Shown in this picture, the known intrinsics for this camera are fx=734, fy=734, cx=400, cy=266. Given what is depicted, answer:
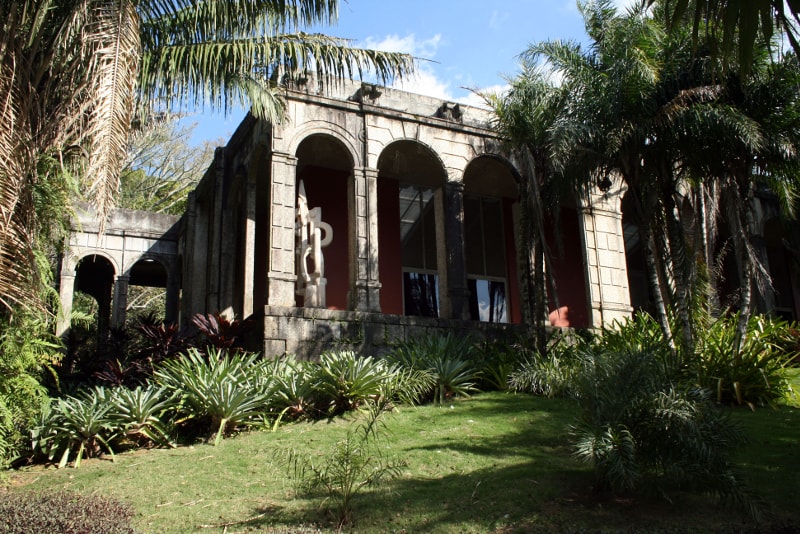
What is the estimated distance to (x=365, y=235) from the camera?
13148 mm

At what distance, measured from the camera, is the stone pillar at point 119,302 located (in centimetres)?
1762

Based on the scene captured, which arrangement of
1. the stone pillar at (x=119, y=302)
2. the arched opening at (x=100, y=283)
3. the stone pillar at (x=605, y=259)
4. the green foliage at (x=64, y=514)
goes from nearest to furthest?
the green foliage at (x=64, y=514), the stone pillar at (x=605, y=259), the stone pillar at (x=119, y=302), the arched opening at (x=100, y=283)

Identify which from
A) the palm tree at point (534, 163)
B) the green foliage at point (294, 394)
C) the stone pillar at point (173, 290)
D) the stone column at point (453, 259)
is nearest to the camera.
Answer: the green foliage at point (294, 394)

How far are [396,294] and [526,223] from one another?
4794 mm

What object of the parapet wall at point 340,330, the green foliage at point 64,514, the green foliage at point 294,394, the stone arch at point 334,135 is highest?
the stone arch at point 334,135

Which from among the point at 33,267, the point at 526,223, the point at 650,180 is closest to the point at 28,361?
the point at 33,267

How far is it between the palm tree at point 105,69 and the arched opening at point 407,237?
21.6 ft

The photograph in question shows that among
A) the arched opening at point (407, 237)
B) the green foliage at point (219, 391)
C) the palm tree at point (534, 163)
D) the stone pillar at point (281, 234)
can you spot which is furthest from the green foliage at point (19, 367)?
the arched opening at point (407, 237)

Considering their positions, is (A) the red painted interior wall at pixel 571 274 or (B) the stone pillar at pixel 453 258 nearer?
(B) the stone pillar at pixel 453 258

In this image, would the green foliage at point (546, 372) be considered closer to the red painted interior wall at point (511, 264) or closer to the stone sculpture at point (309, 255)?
the stone sculpture at point (309, 255)

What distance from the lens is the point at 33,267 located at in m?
7.20

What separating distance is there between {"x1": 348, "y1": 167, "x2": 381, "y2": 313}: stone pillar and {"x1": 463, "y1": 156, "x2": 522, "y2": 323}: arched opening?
4.69 meters

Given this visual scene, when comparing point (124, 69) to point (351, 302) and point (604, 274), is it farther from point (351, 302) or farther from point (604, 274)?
point (604, 274)

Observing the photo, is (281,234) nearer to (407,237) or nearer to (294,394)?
(294,394)
